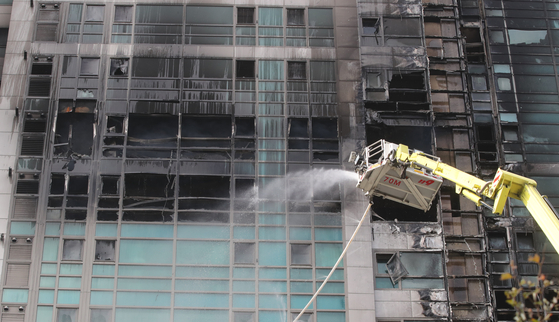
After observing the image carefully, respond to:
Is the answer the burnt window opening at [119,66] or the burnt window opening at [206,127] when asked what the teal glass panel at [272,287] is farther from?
the burnt window opening at [119,66]

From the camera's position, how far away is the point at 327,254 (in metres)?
28.9

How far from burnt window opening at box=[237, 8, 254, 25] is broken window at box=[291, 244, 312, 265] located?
1298 cm

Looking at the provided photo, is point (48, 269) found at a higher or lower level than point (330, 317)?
higher

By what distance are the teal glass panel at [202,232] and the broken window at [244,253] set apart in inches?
33.4

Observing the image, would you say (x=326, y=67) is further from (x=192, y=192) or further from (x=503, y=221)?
(x=503, y=221)

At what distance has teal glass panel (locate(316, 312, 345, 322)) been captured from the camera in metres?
28.0

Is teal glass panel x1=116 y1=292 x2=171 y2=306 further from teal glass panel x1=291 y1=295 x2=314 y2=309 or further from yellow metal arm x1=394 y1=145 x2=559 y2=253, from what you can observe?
yellow metal arm x1=394 y1=145 x2=559 y2=253

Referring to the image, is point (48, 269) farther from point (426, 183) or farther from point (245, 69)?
point (426, 183)

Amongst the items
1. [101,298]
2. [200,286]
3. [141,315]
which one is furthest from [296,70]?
[101,298]

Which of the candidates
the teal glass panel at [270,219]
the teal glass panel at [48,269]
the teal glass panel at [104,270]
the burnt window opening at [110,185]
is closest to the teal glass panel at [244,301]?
the teal glass panel at [270,219]

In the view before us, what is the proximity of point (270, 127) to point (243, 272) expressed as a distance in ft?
25.5

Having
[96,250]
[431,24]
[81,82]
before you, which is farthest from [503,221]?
[81,82]

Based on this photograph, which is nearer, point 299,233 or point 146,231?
point 146,231

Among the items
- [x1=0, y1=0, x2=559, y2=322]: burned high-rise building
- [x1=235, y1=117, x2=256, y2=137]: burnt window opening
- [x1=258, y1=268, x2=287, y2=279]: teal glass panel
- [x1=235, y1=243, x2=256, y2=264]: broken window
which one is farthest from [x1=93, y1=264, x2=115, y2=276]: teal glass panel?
[x1=235, y1=117, x2=256, y2=137]: burnt window opening
